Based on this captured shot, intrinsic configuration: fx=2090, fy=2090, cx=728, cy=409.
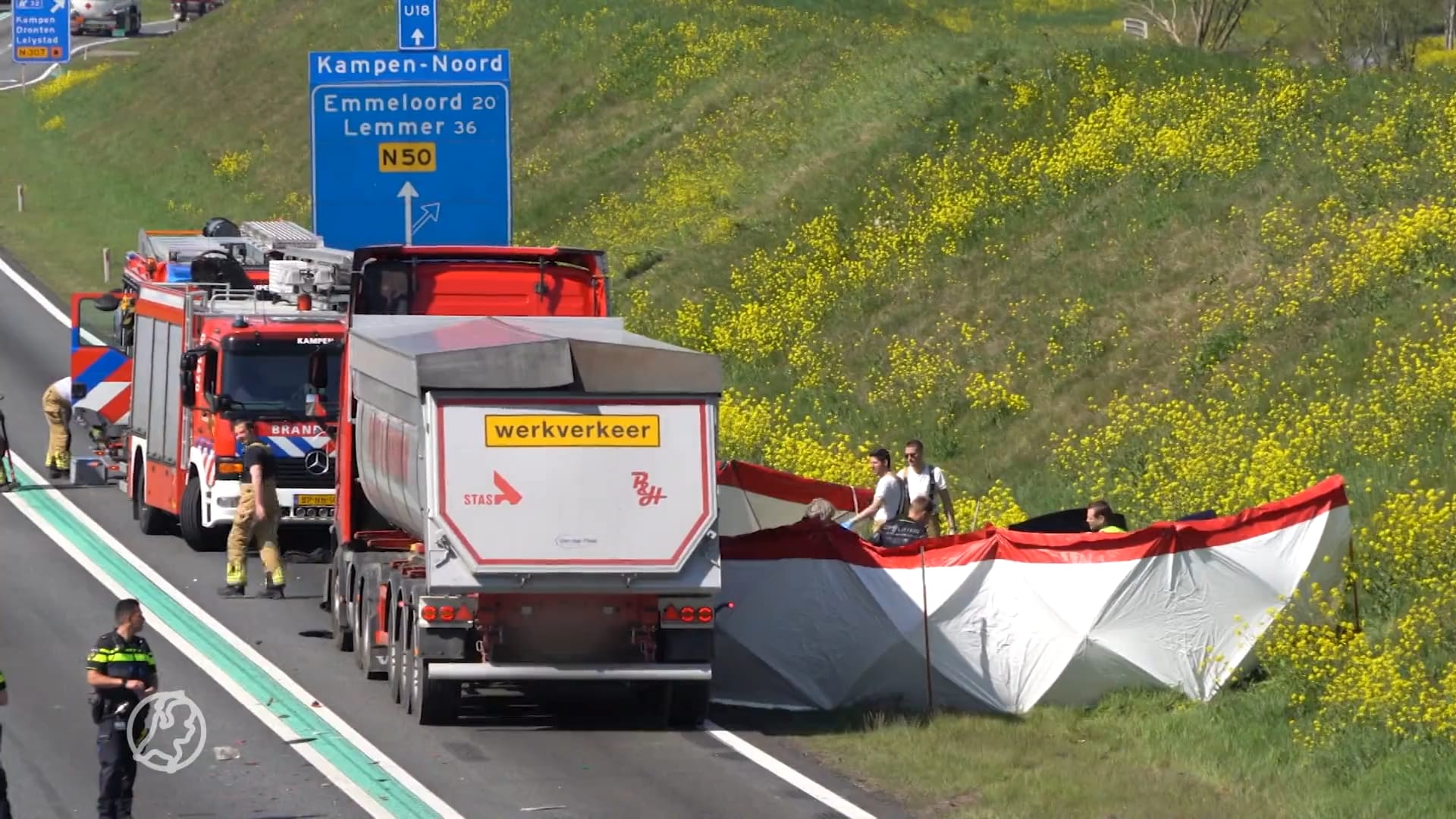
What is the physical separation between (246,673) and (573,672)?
3644mm

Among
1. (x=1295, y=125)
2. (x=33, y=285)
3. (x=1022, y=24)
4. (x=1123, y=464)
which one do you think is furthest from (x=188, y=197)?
(x=1123, y=464)

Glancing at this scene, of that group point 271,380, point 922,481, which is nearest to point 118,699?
point 922,481

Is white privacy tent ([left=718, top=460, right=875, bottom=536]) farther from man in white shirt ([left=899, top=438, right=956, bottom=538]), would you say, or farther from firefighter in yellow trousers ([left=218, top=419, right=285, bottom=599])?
firefighter in yellow trousers ([left=218, top=419, right=285, bottom=599])

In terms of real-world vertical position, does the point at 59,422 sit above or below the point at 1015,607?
above

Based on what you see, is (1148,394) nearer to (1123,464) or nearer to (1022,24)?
(1123,464)

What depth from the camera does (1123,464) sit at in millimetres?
22422

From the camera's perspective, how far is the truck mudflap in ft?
49.1

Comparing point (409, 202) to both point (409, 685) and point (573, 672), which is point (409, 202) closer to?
point (409, 685)

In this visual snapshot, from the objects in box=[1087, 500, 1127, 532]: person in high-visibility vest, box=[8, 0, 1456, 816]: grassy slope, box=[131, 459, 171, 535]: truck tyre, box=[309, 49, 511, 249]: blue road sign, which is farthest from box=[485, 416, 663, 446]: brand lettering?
box=[309, 49, 511, 249]: blue road sign

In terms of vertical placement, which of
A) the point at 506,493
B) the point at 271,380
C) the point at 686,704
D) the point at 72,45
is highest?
the point at 72,45

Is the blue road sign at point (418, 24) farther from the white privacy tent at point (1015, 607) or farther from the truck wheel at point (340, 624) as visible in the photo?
the white privacy tent at point (1015, 607)

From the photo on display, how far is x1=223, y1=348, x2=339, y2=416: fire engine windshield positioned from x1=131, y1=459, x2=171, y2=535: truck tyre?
8.47 ft

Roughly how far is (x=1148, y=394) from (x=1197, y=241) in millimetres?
3591

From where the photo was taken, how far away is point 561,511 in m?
14.6
